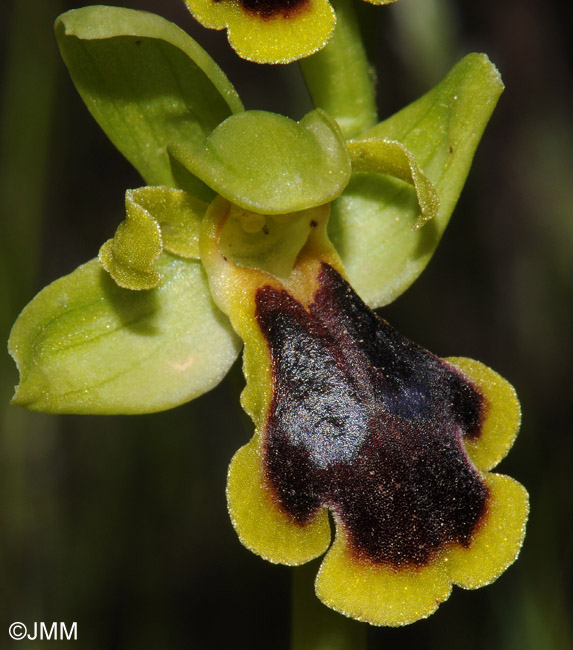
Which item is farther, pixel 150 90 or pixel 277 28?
pixel 150 90

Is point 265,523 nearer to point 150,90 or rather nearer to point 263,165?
point 263,165

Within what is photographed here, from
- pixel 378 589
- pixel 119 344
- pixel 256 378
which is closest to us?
pixel 378 589

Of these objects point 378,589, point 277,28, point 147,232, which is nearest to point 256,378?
point 147,232

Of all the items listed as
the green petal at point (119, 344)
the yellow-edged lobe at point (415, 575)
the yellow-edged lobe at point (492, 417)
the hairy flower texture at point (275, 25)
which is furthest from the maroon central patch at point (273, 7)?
the yellow-edged lobe at point (415, 575)

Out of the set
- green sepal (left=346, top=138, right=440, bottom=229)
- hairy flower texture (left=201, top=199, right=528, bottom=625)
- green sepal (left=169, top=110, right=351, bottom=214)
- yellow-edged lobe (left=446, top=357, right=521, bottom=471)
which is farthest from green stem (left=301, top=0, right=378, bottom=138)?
yellow-edged lobe (left=446, top=357, right=521, bottom=471)

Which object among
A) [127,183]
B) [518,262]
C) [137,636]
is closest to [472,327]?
[518,262]

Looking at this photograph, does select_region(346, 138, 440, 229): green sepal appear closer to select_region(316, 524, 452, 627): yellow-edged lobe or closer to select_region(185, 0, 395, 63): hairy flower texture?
select_region(185, 0, 395, 63): hairy flower texture

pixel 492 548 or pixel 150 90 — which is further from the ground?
pixel 150 90
